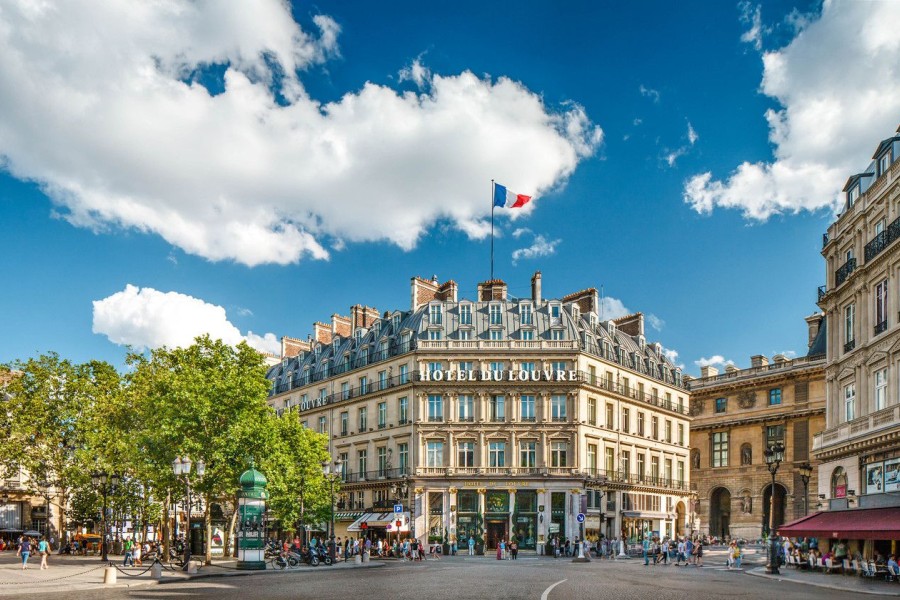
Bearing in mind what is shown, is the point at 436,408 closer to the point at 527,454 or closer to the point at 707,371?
the point at 527,454

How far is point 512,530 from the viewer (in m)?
61.5

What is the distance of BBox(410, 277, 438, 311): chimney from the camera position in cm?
7075

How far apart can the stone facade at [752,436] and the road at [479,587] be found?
147 feet

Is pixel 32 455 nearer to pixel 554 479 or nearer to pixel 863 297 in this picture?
pixel 554 479

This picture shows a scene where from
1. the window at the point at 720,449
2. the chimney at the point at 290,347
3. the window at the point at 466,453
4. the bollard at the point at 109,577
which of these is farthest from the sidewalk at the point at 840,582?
the chimney at the point at 290,347

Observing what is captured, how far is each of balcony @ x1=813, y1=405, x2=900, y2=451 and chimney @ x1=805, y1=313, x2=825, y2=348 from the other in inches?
1543

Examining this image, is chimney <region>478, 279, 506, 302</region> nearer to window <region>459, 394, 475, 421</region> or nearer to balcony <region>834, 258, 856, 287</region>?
window <region>459, 394, 475, 421</region>

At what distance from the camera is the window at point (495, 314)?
6650 centimetres

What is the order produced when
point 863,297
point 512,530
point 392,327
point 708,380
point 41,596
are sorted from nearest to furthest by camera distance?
point 41,596, point 863,297, point 512,530, point 392,327, point 708,380

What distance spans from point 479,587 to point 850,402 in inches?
883

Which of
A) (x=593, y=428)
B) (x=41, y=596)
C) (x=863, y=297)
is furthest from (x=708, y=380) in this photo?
(x=41, y=596)

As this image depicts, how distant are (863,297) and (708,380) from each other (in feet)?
155

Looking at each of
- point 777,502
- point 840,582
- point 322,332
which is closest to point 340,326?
point 322,332

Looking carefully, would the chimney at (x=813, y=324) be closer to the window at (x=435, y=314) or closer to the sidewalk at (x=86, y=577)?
the window at (x=435, y=314)
